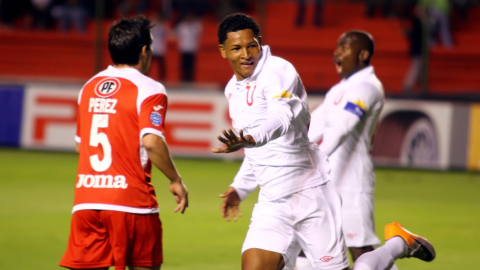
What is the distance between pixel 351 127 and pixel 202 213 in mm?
4522

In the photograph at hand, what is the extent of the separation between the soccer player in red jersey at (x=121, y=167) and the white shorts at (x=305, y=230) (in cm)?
56

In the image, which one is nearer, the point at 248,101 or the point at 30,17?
the point at 248,101

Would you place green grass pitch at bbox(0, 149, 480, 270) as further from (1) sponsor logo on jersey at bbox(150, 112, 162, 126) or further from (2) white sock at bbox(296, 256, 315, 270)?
(1) sponsor logo on jersey at bbox(150, 112, 162, 126)

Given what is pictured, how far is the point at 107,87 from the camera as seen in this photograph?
15.3 ft

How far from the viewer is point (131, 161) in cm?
462

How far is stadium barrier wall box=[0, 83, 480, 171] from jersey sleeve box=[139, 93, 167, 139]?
9.56 metres

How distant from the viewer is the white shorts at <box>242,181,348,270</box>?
4516mm

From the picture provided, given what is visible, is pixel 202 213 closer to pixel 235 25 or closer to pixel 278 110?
pixel 235 25

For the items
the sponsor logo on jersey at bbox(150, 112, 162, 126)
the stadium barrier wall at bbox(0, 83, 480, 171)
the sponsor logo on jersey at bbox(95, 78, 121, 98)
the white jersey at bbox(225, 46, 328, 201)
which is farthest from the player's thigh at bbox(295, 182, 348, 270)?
the stadium barrier wall at bbox(0, 83, 480, 171)

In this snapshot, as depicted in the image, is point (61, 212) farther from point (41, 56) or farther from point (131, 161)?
point (41, 56)

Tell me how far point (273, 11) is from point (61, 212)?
15492 millimetres

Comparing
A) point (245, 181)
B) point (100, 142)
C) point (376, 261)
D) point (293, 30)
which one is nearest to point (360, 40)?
point (245, 181)

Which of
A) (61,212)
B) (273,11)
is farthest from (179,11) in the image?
(61,212)

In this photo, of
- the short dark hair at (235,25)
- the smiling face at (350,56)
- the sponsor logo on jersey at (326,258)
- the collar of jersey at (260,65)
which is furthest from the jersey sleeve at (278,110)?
the smiling face at (350,56)
